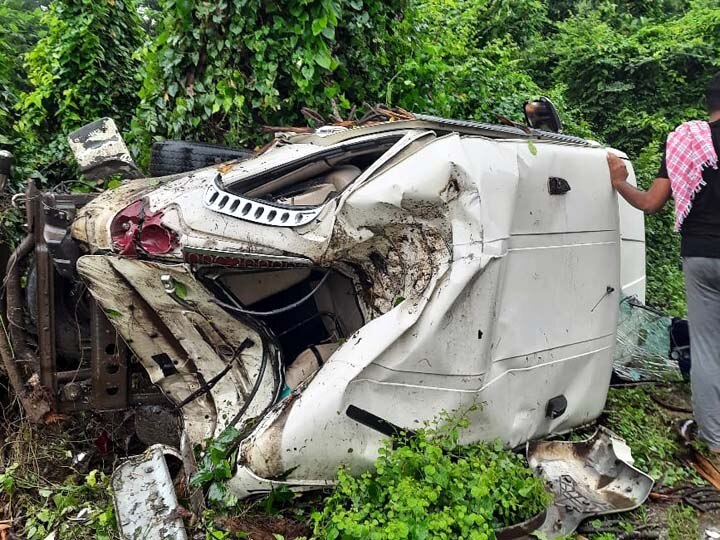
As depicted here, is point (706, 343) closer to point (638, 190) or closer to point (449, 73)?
point (638, 190)

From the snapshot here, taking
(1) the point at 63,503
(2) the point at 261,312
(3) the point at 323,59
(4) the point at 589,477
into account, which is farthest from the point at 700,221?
(1) the point at 63,503

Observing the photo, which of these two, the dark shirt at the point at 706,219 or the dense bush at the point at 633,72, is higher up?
the dense bush at the point at 633,72

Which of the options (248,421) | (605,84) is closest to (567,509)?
(248,421)

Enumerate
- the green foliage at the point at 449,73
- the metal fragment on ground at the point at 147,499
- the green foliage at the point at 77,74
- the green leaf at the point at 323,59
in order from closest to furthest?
the metal fragment on ground at the point at 147,499 < the green leaf at the point at 323,59 < the green foliage at the point at 449,73 < the green foliage at the point at 77,74

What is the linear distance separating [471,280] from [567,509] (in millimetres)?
1126

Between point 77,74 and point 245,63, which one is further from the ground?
point 245,63

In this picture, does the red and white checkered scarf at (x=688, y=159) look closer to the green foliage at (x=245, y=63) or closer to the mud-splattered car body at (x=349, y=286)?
A: the mud-splattered car body at (x=349, y=286)

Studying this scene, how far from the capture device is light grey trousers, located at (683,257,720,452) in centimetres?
323

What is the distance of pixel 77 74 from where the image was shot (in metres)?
5.54

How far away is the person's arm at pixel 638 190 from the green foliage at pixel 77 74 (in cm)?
406

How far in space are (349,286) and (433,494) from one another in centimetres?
Result: 98

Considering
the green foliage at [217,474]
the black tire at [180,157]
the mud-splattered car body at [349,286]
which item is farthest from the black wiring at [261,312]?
the black tire at [180,157]

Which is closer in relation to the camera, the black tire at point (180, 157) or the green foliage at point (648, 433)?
the green foliage at point (648, 433)

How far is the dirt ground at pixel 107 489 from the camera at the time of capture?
2398mm
